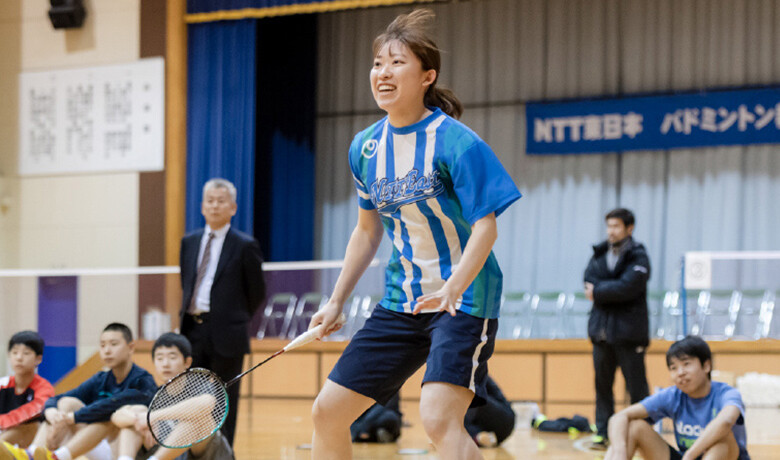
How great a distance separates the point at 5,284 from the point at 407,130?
6.81 m

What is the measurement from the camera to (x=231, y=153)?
41.4 ft

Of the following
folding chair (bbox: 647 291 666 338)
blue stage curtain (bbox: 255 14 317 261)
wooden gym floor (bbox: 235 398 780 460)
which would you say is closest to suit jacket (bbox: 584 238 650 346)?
wooden gym floor (bbox: 235 398 780 460)

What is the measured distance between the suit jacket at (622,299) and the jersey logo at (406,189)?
3803mm

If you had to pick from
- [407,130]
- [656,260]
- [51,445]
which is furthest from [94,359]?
[656,260]

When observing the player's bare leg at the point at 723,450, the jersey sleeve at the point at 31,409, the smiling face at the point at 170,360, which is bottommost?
the jersey sleeve at the point at 31,409

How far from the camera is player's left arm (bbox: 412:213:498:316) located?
2812 mm

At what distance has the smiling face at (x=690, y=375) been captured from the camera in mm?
4691

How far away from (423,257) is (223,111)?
9927 millimetres

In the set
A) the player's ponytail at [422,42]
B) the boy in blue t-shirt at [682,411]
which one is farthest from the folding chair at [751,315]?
the player's ponytail at [422,42]

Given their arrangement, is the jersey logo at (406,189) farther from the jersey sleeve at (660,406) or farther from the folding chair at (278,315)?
the folding chair at (278,315)

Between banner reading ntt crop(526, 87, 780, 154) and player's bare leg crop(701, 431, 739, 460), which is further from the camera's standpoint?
banner reading ntt crop(526, 87, 780, 154)

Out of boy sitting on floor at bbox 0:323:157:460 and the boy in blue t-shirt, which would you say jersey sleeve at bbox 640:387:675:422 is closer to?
the boy in blue t-shirt

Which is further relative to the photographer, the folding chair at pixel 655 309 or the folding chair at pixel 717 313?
the folding chair at pixel 655 309

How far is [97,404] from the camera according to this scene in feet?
16.3
